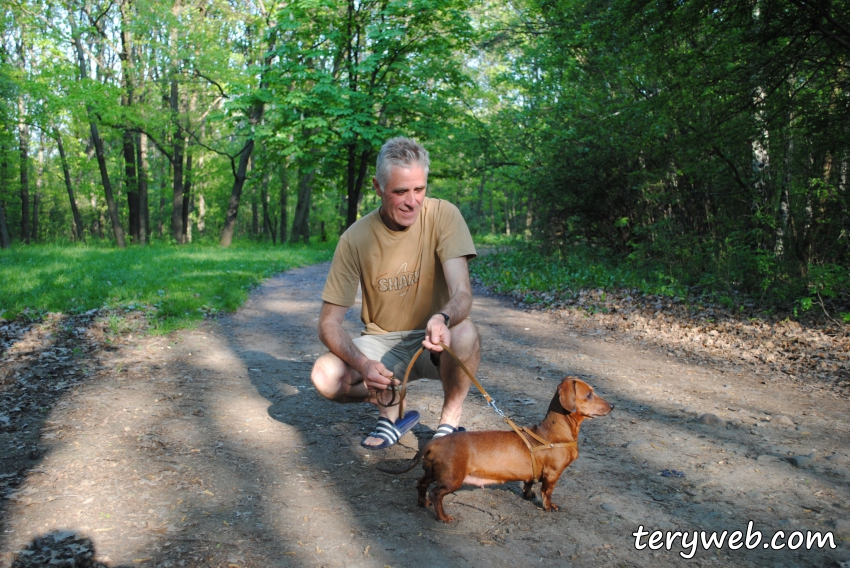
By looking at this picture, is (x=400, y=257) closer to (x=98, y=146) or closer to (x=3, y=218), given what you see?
(x=98, y=146)

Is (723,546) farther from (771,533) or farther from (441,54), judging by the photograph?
(441,54)

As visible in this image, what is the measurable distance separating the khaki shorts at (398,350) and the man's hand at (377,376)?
58 centimetres

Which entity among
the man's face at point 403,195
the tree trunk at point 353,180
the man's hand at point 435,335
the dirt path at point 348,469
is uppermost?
the tree trunk at point 353,180

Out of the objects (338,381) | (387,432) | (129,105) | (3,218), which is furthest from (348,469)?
(129,105)

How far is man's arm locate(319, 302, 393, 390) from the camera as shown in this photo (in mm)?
3227

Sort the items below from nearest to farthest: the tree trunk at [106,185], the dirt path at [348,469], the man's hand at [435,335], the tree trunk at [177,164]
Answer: the dirt path at [348,469]
the man's hand at [435,335]
the tree trunk at [106,185]
the tree trunk at [177,164]

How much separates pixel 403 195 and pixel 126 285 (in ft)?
25.2

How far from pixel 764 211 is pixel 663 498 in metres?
7.32

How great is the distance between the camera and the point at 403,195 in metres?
3.45

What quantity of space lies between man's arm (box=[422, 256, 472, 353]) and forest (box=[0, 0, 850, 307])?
17.4 ft

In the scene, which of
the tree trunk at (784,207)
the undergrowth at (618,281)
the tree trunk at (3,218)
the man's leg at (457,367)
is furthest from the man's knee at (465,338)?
the tree trunk at (3,218)

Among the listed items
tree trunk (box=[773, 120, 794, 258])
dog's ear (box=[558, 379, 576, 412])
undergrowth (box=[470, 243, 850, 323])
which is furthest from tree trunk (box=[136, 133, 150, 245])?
dog's ear (box=[558, 379, 576, 412])

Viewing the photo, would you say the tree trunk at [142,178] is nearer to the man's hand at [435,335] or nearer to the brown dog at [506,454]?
the man's hand at [435,335]

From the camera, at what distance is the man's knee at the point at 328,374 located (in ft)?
12.0
